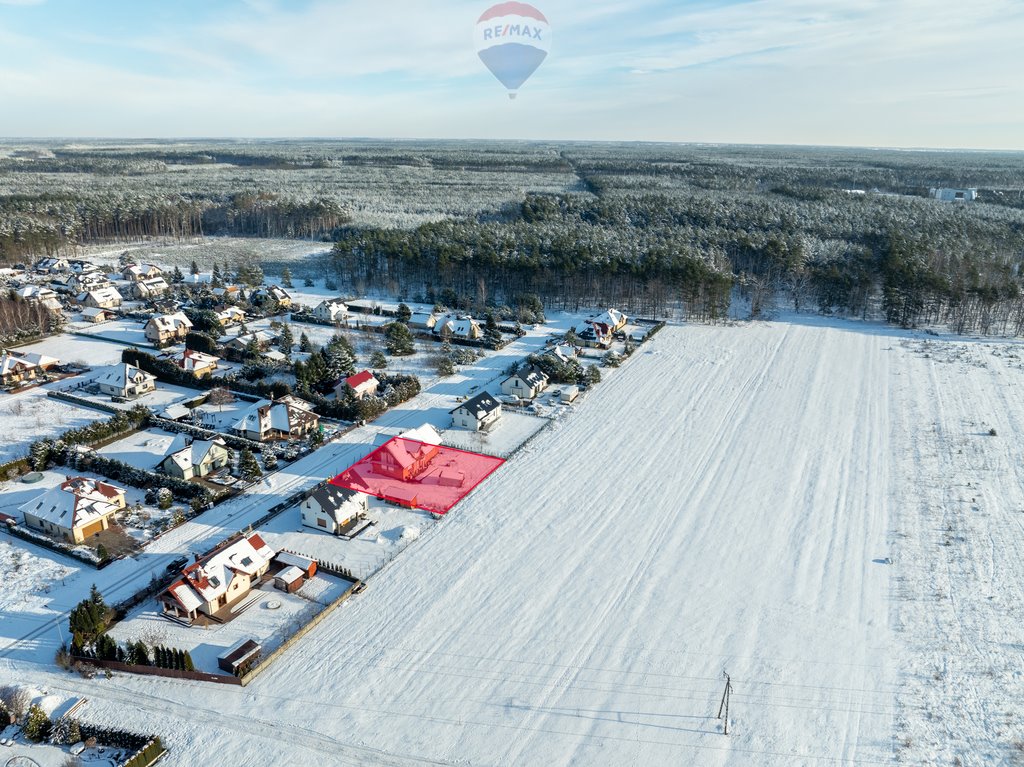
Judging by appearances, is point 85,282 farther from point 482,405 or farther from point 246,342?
point 482,405

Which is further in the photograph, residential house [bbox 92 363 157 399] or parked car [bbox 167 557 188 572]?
residential house [bbox 92 363 157 399]

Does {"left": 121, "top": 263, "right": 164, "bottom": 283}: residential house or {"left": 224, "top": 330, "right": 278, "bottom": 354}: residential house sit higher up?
{"left": 121, "top": 263, "right": 164, "bottom": 283}: residential house

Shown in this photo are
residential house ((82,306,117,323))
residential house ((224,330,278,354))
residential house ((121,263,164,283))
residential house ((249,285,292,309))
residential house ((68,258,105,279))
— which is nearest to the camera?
residential house ((224,330,278,354))

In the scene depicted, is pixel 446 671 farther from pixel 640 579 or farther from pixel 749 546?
pixel 749 546

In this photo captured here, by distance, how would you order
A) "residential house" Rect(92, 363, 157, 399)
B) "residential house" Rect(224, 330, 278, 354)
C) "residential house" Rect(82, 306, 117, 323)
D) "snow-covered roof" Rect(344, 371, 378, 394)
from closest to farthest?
"residential house" Rect(92, 363, 157, 399), "snow-covered roof" Rect(344, 371, 378, 394), "residential house" Rect(224, 330, 278, 354), "residential house" Rect(82, 306, 117, 323)

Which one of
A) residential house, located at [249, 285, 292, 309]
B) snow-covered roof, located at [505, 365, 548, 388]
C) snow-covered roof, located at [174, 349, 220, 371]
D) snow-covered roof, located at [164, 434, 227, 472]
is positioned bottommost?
snow-covered roof, located at [164, 434, 227, 472]

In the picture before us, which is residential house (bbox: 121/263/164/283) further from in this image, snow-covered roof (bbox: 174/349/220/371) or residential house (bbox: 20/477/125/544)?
residential house (bbox: 20/477/125/544)

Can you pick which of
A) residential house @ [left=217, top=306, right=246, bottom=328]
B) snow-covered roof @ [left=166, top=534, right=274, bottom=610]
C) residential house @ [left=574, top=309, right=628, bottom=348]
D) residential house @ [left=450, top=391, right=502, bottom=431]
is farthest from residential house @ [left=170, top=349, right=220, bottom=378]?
residential house @ [left=574, top=309, right=628, bottom=348]

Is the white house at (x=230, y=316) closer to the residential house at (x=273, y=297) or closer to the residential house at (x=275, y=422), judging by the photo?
the residential house at (x=273, y=297)
